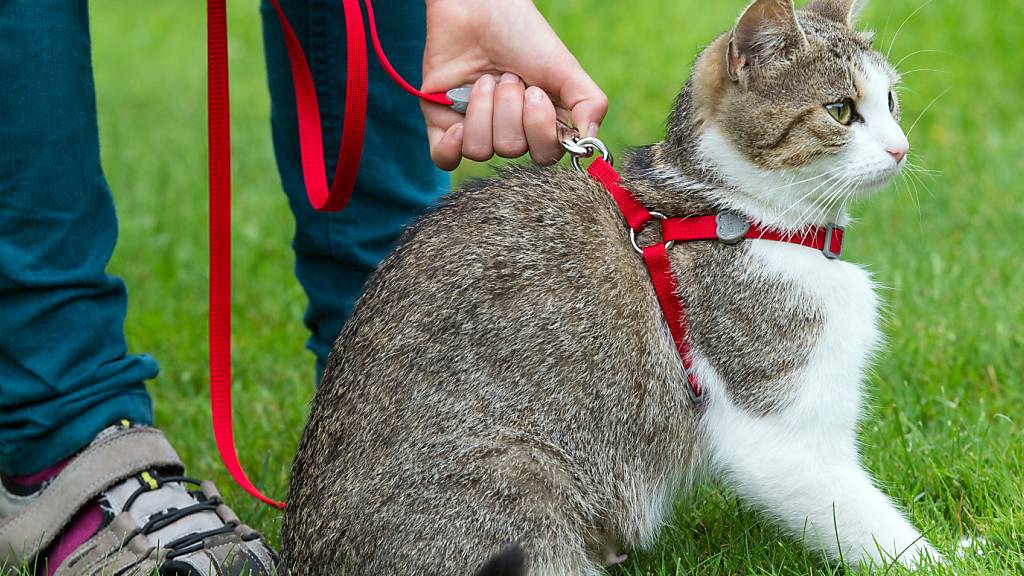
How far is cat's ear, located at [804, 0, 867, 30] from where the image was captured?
2531mm

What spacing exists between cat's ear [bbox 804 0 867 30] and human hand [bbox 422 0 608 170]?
0.59 metres

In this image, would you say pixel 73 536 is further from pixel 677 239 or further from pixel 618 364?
pixel 677 239

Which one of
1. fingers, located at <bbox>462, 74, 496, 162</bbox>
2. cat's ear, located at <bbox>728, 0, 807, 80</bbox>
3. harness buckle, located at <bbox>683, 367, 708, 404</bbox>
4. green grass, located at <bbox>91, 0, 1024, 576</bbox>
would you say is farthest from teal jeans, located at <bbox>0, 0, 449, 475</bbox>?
cat's ear, located at <bbox>728, 0, 807, 80</bbox>

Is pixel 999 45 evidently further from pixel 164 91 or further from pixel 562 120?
pixel 164 91

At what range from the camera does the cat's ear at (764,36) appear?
7.34 ft

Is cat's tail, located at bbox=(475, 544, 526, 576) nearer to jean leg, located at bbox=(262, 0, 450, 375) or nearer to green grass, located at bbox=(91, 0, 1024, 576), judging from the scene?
green grass, located at bbox=(91, 0, 1024, 576)

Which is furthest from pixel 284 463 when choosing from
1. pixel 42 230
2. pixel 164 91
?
pixel 164 91

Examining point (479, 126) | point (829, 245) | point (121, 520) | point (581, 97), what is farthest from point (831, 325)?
point (121, 520)

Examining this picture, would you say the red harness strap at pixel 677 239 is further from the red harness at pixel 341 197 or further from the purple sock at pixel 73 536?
the purple sock at pixel 73 536

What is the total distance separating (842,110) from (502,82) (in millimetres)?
721

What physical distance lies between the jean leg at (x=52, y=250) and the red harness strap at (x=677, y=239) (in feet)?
3.93

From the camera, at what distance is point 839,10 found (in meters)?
2.55

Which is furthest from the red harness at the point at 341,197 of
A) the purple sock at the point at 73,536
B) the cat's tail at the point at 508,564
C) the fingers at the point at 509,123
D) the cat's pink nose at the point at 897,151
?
the cat's tail at the point at 508,564

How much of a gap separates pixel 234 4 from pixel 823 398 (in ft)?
32.0
